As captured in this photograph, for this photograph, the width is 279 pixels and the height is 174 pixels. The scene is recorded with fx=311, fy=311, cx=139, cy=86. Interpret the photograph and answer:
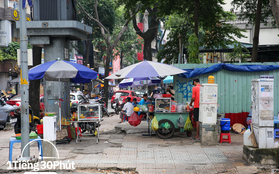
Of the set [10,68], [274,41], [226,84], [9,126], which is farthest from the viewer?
[274,41]

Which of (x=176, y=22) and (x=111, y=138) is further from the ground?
(x=176, y=22)

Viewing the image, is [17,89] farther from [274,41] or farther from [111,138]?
[274,41]

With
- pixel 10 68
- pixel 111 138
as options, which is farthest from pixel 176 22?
pixel 111 138

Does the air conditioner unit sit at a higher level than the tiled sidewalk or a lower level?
higher

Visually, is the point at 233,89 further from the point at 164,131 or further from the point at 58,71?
the point at 58,71

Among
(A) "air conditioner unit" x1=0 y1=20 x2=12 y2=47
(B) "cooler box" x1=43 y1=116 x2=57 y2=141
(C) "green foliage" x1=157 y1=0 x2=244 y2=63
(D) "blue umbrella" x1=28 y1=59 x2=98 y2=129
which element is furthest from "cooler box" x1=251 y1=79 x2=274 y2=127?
(A) "air conditioner unit" x1=0 y1=20 x2=12 y2=47

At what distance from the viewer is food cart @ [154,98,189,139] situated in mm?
10789

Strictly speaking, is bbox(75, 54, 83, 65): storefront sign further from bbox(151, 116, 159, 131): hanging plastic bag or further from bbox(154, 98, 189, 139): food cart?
bbox(151, 116, 159, 131): hanging plastic bag

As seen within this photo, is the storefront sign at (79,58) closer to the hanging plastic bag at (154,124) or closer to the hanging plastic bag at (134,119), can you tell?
the hanging plastic bag at (134,119)

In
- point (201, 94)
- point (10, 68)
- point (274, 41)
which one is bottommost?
point (201, 94)

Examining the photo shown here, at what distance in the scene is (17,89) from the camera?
30453 millimetres

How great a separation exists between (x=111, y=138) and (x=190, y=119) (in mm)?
2911

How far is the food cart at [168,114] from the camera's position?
1079cm

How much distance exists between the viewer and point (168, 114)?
10.8 m
